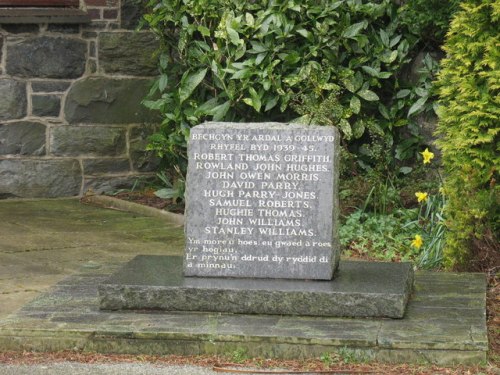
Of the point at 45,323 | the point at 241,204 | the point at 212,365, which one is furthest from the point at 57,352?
the point at 241,204

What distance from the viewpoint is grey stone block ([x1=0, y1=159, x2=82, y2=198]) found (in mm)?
10648

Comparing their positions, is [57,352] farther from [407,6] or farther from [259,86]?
[407,6]

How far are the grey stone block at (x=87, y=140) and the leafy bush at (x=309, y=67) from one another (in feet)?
4.31

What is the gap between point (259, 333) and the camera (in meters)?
5.52

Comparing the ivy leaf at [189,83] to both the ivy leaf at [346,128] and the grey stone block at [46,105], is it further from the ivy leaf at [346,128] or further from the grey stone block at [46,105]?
the grey stone block at [46,105]

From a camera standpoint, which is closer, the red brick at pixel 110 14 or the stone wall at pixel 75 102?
the stone wall at pixel 75 102

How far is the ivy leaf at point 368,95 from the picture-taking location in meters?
9.15

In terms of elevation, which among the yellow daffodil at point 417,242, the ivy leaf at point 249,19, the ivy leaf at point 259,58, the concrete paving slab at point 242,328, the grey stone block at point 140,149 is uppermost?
the ivy leaf at point 249,19

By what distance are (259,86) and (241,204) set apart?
10.3ft

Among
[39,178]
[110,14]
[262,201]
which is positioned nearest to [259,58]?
[110,14]

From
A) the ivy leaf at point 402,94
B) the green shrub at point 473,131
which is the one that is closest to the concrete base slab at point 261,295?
the green shrub at point 473,131

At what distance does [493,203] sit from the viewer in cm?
709

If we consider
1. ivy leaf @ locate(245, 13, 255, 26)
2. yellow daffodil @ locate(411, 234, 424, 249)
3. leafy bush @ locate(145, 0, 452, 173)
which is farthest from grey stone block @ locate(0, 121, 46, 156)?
yellow daffodil @ locate(411, 234, 424, 249)

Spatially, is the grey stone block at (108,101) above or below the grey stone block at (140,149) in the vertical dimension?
above
